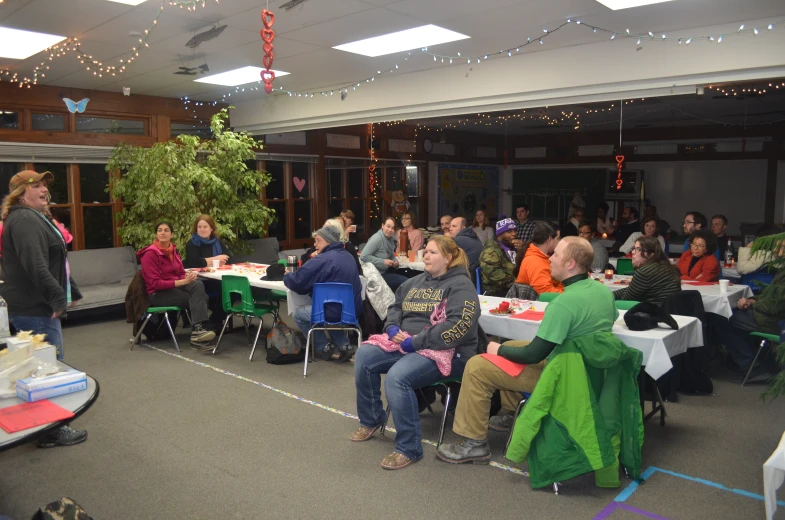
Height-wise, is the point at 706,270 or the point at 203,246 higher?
the point at 203,246

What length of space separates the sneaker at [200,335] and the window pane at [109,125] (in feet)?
12.2

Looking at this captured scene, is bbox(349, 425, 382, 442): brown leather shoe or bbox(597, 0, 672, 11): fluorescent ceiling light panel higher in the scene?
bbox(597, 0, 672, 11): fluorescent ceiling light panel

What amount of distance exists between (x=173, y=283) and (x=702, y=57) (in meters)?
5.04

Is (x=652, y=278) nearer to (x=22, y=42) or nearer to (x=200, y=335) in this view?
(x=200, y=335)

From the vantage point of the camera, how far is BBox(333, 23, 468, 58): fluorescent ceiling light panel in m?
5.28

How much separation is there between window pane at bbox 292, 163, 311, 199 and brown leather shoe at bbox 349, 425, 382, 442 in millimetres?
6973

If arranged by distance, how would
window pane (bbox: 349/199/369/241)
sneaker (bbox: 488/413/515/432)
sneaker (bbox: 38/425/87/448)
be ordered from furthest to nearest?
window pane (bbox: 349/199/369/241) < sneaker (bbox: 488/413/515/432) < sneaker (bbox: 38/425/87/448)

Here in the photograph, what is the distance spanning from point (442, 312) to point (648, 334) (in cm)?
118

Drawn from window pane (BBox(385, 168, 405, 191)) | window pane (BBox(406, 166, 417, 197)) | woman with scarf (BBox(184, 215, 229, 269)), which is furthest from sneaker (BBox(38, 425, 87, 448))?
window pane (BBox(406, 166, 417, 197))

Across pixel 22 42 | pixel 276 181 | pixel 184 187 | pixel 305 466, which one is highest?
pixel 22 42

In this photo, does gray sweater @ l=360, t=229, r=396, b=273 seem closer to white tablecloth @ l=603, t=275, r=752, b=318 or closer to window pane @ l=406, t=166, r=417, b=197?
white tablecloth @ l=603, t=275, r=752, b=318

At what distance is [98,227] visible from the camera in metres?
8.34

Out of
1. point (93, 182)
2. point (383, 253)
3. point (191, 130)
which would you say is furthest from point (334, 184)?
point (383, 253)

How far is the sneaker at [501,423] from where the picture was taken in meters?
3.90
